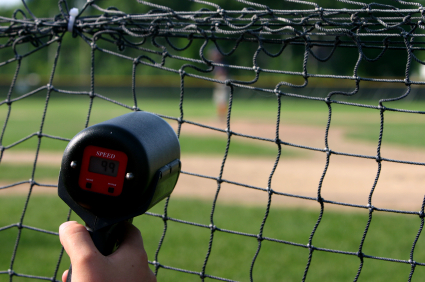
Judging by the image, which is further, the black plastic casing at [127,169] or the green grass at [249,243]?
the green grass at [249,243]

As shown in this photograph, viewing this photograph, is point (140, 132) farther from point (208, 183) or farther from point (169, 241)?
point (208, 183)

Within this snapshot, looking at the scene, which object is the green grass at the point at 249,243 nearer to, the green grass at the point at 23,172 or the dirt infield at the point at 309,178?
the dirt infield at the point at 309,178

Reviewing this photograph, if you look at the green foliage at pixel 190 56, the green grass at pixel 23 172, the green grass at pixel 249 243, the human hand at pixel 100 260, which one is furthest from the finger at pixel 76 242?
the green foliage at pixel 190 56

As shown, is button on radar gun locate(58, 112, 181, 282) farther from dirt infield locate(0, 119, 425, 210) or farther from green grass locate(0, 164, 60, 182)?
green grass locate(0, 164, 60, 182)

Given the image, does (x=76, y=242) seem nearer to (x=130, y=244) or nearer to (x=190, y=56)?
(x=130, y=244)

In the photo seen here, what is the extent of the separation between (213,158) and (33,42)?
582 centimetres

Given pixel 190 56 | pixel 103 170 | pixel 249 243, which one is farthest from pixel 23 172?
pixel 190 56

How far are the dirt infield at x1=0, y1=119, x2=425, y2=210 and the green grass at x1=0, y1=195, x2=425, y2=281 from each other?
1.80 ft

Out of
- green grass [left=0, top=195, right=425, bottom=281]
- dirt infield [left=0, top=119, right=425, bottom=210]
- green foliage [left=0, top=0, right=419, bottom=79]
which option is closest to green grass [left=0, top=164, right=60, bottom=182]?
dirt infield [left=0, top=119, right=425, bottom=210]

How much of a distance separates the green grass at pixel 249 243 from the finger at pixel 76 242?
2.21m

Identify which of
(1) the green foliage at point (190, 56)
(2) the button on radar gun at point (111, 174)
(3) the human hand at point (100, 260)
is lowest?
(1) the green foliage at point (190, 56)

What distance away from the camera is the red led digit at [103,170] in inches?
37.4

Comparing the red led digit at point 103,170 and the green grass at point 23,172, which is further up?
the red led digit at point 103,170

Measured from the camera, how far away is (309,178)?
6.46 metres
